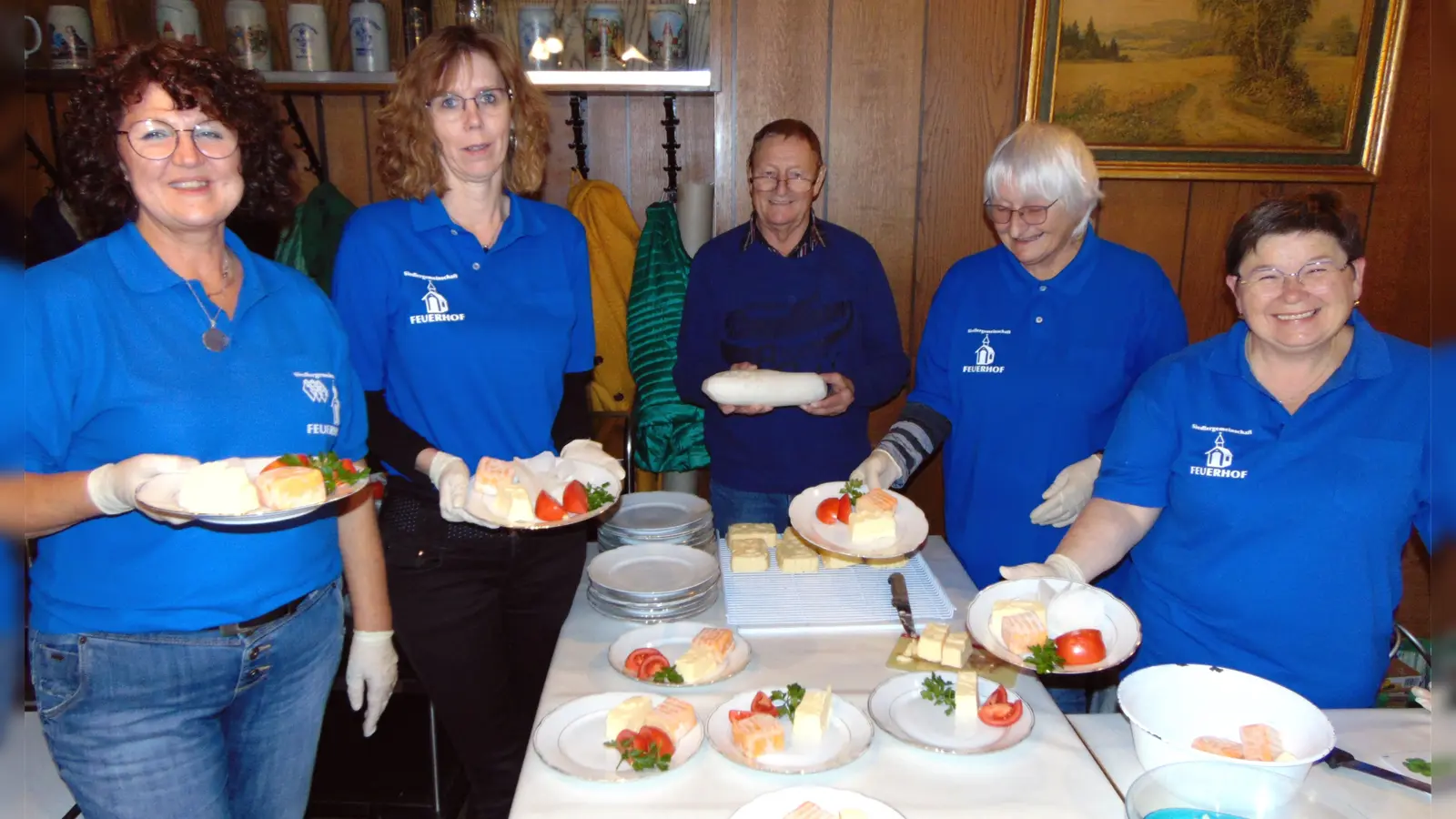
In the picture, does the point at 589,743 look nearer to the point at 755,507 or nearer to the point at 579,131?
the point at 755,507

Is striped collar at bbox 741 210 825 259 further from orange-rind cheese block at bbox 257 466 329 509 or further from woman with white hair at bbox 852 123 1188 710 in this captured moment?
orange-rind cheese block at bbox 257 466 329 509

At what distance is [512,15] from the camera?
345 centimetres

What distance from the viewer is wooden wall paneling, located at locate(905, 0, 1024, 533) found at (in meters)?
3.34

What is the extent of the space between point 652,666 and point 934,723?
517mm

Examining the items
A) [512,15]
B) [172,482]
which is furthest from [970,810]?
[512,15]

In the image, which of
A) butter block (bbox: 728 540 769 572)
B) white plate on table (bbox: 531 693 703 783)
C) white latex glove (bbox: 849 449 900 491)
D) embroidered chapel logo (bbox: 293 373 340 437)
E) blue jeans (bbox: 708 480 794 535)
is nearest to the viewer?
white plate on table (bbox: 531 693 703 783)

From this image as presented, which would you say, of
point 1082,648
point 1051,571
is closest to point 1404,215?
point 1051,571

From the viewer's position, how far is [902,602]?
1.98 meters

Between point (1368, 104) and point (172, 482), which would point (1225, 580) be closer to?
point (172, 482)

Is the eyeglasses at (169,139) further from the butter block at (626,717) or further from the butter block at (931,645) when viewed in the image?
the butter block at (931,645)

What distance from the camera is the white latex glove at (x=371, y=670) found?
199 centimetres

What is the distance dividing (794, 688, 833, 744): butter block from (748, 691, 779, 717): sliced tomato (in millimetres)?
41

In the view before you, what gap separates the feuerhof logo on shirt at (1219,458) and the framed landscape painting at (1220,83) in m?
1.84

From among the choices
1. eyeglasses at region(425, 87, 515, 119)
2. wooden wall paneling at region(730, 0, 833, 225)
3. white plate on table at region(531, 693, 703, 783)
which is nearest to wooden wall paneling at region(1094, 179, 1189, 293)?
wooden wall paneling at region(730, 0, 833, 225)
